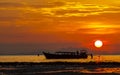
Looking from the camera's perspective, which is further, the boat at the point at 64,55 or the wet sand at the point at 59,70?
the boat at the point at 64,55

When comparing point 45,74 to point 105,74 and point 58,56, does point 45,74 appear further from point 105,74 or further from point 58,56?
point 58,56

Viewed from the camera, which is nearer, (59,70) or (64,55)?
(59,70)

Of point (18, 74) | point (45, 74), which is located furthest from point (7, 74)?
point (45, 74)

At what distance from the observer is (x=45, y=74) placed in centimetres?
6234

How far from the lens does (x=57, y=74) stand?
6184 centimetres

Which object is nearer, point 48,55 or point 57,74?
point 57,74

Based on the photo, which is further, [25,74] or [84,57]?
[84,57]

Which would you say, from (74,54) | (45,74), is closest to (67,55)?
(74,54)

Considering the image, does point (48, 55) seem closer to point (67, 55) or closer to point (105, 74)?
point (67, 55)

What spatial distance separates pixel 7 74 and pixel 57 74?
25.7 feet

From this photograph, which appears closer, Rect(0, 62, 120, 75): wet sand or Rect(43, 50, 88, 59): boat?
Rect(0, 62, 120, 75): wet sand

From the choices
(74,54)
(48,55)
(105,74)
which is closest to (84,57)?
(74,54)

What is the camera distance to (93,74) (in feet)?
203

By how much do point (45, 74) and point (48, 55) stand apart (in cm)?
10395
